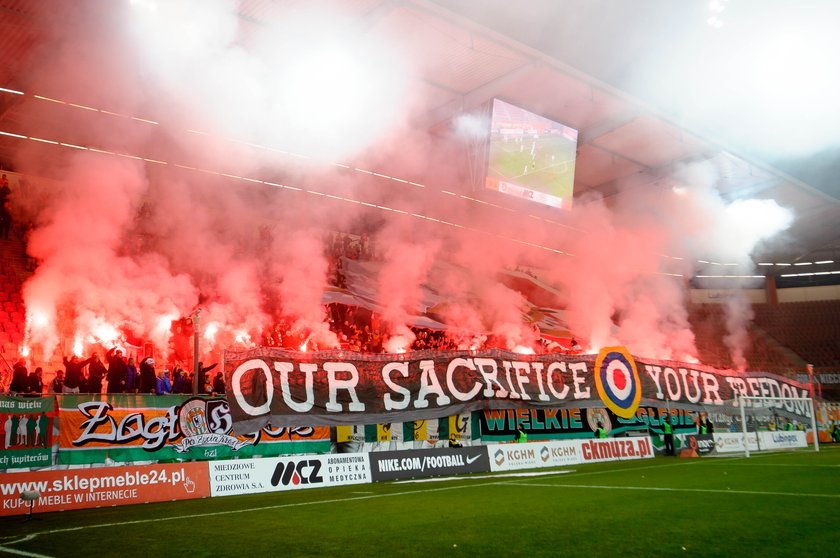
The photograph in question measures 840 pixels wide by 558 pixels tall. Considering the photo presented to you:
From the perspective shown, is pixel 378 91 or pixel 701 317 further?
pixel 701 317

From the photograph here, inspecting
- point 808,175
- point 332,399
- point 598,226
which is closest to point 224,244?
point 332,399

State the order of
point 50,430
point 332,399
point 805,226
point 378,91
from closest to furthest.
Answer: point 50,430
point 332,399
point 378,91
point 805,226

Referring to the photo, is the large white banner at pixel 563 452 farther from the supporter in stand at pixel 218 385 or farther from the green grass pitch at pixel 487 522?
the supporter in stand at pixel 218 385

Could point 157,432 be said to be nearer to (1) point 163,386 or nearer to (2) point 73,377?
(1) point 163,386

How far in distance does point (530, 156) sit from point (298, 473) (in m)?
10.1

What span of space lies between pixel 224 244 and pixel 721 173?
54.8 ft

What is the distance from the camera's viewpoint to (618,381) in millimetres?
17297

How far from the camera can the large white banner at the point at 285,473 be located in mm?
11062

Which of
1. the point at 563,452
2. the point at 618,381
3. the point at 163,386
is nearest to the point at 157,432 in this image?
the point at 163,386

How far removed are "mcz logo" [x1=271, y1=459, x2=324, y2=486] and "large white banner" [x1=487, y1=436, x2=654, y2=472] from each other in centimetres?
408

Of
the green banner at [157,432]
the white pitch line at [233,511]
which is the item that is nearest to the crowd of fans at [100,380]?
the green banner at [157,432]

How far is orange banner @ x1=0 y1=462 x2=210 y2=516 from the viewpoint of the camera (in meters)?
9.13

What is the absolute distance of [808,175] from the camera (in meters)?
22.9

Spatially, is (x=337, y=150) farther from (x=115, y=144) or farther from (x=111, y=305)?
(x=111, y=305)
